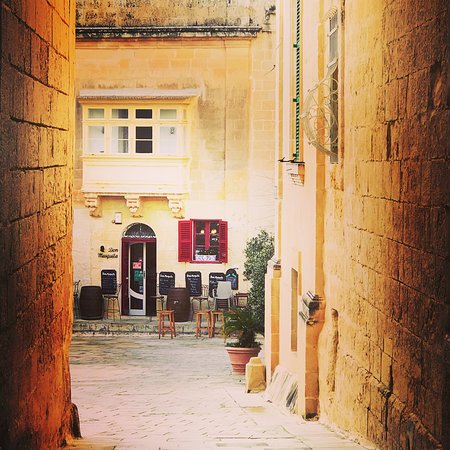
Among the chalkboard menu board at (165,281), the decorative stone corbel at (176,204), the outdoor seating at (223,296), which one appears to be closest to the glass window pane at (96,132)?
the decorative stone corbel at (176,204)

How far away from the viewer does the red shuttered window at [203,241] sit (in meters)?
27.8

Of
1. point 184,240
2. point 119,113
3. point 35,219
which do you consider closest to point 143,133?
point 119,113

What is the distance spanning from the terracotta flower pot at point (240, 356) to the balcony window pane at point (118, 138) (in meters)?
9.30

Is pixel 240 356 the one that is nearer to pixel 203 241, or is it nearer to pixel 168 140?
pixel 203 241

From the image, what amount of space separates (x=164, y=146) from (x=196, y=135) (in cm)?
86

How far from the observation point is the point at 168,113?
28.0 meters

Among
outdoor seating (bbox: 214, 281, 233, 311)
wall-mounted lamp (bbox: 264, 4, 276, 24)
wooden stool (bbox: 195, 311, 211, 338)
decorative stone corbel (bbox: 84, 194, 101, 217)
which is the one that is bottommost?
wooden stool (bbox: 195, 311, 211, 338)

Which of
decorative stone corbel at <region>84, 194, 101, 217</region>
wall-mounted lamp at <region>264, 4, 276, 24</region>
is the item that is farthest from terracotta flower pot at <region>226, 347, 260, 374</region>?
wall-mounted lamp at <region>264, 4, 276, 24</region>

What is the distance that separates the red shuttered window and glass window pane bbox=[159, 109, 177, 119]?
2653 millimetres

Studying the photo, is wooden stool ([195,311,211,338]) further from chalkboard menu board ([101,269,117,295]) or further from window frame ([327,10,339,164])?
window frame ([327,10,339,164])

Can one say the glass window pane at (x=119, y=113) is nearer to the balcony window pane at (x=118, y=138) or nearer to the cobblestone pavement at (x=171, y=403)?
the balcony window pane at (x=118, y=138)

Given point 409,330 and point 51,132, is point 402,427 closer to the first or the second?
point 409,330

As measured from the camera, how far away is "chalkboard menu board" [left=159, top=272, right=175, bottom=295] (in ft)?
91.2

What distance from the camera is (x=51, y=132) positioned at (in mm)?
7691
